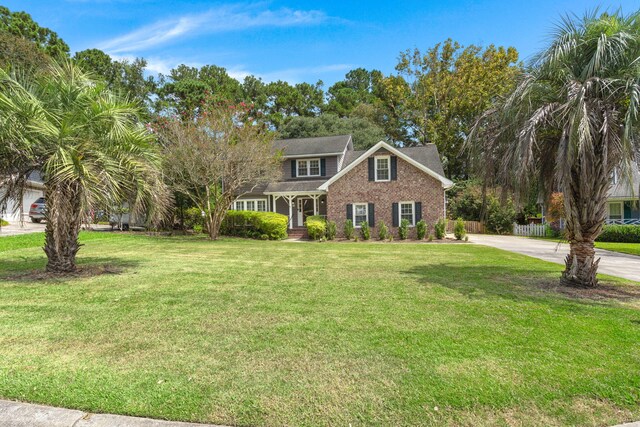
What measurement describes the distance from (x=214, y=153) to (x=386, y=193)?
1005 cm

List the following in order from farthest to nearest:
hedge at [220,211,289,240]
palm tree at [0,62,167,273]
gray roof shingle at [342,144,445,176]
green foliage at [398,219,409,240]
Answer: gray roof shingle at [342,144,445,176] → hedge at [220,211,289,240] → green foliage at [398,219,409,240] → palm tree at [0,62,167,273]

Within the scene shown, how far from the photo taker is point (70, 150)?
7.85m

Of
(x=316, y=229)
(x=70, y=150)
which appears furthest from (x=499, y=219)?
(x=70, y=150)

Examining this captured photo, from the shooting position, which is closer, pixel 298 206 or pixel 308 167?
pixel 298 206

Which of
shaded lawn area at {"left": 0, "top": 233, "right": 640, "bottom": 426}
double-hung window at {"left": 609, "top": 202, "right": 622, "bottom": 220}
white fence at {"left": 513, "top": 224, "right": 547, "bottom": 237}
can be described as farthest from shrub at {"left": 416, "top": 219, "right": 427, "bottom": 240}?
double-hung window at {"left": 609, "top": 202, "right": 622, "bottom": 220}

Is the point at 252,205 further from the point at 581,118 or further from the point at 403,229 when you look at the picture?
the point at 581,118

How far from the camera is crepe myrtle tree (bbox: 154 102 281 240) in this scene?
19.6 metres

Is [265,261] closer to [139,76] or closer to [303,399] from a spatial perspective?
[303,399]

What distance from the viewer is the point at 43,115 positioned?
775cm

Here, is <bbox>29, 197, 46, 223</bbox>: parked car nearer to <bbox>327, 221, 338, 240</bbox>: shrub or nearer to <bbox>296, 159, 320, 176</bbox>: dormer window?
<bbox>296, 159, 320, 176</bbox>: dormer window

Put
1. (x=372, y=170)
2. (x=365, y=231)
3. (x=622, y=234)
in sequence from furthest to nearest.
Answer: (x=622, y=234) < (x=372, y=170) < (x=365, y=231)

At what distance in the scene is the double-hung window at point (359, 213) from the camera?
22.4 m

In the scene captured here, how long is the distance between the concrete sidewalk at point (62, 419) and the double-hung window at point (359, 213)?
19.9 m

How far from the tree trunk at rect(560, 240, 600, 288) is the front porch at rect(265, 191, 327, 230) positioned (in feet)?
59.6
